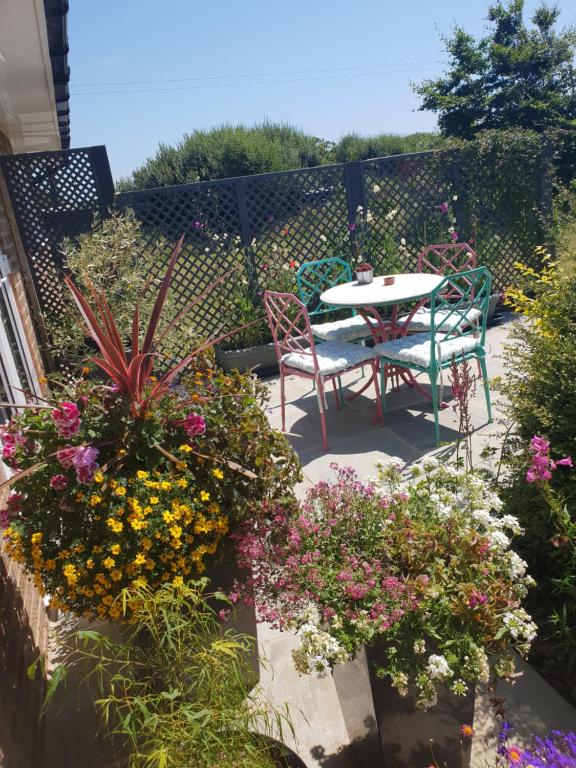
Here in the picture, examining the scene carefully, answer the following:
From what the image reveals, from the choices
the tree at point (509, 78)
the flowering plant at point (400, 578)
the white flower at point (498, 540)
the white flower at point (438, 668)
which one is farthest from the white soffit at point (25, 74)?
the tree at point (509, 78)

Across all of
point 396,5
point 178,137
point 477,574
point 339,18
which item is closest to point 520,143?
point 477,574

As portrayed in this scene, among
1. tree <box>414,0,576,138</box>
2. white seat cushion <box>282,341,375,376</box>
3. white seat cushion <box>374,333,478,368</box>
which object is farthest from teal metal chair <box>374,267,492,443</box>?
tree <box>414,0,576,138</box>

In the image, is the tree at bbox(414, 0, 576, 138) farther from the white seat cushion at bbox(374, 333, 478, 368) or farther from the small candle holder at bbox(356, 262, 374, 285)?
the white seat cushion at bbox(374, 333, 478, 368)

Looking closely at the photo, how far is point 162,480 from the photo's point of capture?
1.88 meters

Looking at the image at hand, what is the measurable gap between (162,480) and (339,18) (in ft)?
73.5

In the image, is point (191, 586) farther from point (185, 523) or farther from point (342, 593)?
point (342, 593)

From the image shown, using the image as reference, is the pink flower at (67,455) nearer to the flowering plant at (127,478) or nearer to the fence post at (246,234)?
the flowering plant at (127,478)

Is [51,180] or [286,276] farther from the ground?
[51,180]

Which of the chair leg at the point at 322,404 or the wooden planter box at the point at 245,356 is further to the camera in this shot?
the wooden planter box at the point at 245,356

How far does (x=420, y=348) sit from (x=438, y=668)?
3.04m

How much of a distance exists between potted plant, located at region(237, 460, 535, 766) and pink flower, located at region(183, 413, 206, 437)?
0.37 metres

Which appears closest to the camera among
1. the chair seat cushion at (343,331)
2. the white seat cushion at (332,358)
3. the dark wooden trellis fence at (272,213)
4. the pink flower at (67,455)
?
the pink flower at (67,455)

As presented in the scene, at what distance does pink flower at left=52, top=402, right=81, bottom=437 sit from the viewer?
1802 millimetres

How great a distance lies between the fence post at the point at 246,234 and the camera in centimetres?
641
